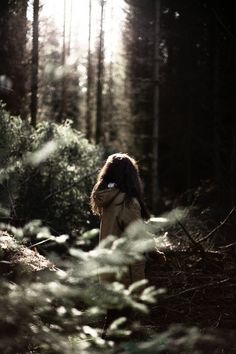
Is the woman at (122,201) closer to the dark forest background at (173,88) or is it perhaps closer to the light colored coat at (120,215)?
the light colored coat at (120,215)

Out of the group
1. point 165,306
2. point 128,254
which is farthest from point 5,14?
point 128,254

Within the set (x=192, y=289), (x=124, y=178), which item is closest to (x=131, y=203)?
(x=124, y=178)

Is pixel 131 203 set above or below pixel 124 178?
below

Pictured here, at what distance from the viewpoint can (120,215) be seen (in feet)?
17.7

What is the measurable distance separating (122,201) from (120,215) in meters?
0.15

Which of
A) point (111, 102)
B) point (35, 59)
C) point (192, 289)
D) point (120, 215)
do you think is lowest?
point (192, 289)

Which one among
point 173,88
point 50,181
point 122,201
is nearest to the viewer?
point 122,201

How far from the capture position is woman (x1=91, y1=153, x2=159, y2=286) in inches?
212

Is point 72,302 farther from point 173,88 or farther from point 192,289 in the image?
point 173,88

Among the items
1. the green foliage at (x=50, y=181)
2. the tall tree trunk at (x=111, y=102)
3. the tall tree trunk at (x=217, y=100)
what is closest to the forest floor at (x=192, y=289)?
the green foliage at (x=50, y=181)

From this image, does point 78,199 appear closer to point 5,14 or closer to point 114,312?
point 114,312

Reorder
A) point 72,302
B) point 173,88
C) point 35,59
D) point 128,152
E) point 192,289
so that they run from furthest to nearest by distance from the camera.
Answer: point 128,152 → point 173,88 → point 35,59 → point 192,289 → point 72,302

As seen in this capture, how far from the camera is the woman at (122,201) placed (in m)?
5.39

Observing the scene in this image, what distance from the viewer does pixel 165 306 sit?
7410 millimetres
